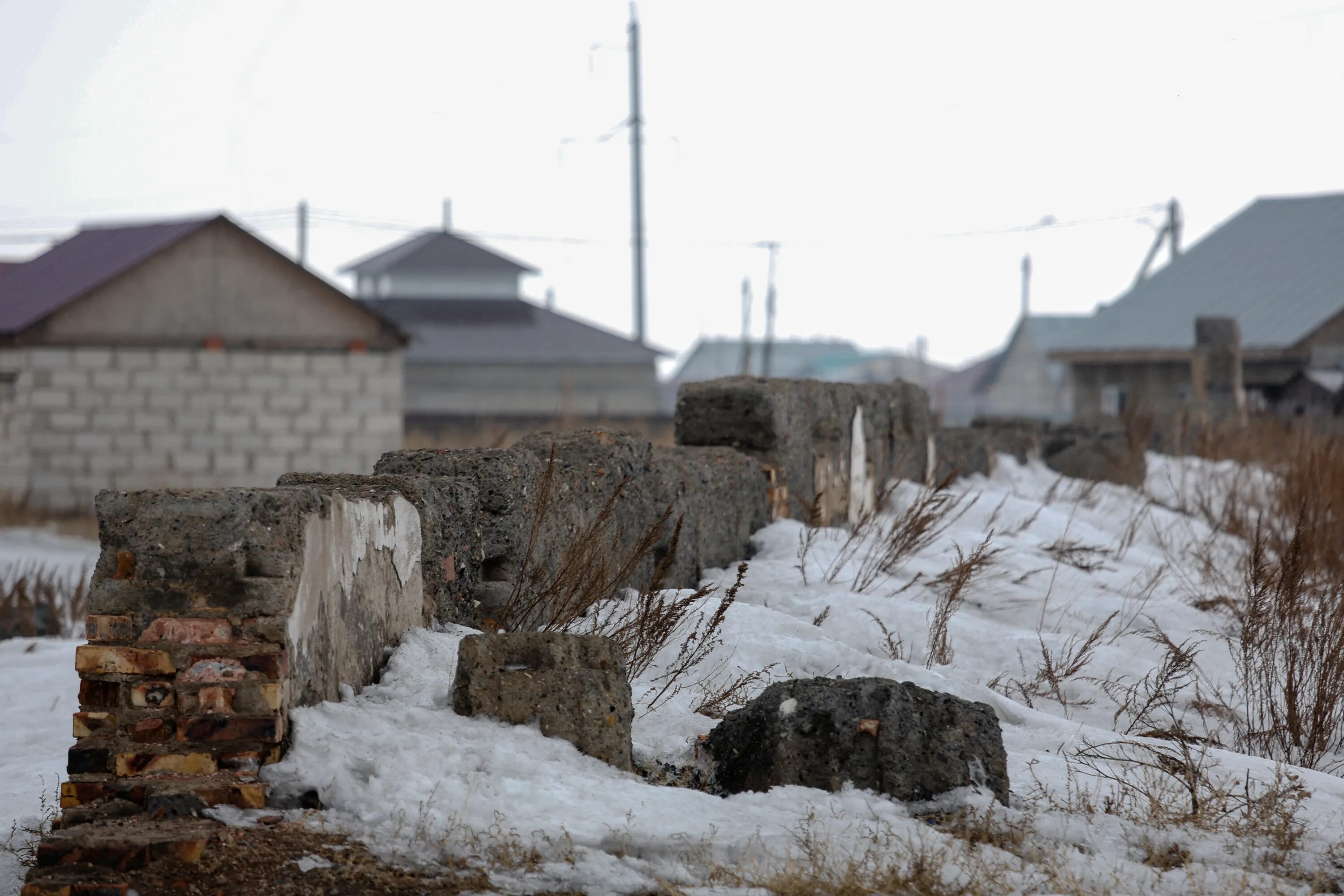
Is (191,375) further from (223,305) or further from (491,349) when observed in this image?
(491,349)

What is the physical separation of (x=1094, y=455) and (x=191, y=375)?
9393 mm

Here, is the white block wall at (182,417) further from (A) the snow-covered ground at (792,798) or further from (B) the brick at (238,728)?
(B) the brick at (238,728)

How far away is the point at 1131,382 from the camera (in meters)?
23.6

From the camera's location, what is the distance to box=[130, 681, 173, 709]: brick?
286 centimetres

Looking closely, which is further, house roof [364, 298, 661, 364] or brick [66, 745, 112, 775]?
house roof [364, 298, 661, 364]

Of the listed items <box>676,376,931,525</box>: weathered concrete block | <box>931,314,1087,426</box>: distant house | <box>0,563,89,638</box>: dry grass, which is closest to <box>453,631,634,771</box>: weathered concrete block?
<box>676,376,931,525</box>: weathered concrete block

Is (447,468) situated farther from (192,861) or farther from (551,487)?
(192,861)

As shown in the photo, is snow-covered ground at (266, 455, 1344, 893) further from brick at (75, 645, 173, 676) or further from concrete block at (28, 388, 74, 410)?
concrete block at (28, 388, 74, 410)

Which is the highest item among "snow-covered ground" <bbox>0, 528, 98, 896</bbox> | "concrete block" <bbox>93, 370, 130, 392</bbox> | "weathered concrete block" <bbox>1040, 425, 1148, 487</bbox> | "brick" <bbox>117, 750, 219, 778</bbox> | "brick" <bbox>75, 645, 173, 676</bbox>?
"concrete block" <bbox>93, 370, 130, 392</bbox>

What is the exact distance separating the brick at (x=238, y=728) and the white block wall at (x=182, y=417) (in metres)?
12.1

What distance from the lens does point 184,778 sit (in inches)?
111

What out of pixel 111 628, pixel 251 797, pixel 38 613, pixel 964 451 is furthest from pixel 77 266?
pixel 251 797

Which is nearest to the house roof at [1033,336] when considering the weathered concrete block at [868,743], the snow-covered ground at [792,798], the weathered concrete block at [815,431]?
the weathered concrete block at [815,431]

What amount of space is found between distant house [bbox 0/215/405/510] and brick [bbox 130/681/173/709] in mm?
11900
